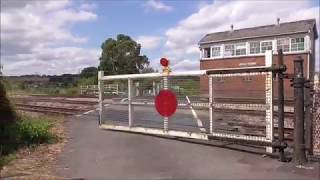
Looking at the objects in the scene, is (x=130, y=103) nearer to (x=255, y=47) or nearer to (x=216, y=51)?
(x=255, y=47)

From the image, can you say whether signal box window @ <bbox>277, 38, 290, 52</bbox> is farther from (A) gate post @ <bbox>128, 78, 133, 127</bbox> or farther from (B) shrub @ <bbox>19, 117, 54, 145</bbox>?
(B) shrub @ <bbox>19, 117, 54, 145</bbox>

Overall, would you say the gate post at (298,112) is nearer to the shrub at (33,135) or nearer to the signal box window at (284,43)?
the shrub at (33,135)

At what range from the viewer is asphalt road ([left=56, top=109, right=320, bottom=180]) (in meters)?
7.77

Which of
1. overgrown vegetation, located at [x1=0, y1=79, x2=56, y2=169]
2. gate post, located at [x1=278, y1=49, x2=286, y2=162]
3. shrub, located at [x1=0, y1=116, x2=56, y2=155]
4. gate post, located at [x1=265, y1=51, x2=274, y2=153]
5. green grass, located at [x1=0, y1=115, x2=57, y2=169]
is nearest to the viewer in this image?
gate post, located at [x1=278, y1=49, x2=286, y2=162]

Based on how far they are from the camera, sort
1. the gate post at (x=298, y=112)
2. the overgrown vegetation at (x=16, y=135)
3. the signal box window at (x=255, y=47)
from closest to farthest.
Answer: the gate post at (x=298, y=112), the overgrown vegetation at (x=16, y=135), the signal box window at (x=255, y=47)

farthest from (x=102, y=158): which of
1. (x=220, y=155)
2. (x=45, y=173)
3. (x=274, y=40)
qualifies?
(x=274, y=40)

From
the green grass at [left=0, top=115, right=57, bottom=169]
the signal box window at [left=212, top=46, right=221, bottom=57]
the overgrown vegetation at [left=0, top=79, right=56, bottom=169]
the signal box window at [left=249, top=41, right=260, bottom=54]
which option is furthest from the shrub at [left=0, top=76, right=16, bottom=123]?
the signal box window at [left=212, top=46, right=221, bottom=57]

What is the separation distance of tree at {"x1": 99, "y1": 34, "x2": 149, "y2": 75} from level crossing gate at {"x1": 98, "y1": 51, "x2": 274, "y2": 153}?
59093mm

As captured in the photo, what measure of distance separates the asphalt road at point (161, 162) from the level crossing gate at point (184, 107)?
44cm

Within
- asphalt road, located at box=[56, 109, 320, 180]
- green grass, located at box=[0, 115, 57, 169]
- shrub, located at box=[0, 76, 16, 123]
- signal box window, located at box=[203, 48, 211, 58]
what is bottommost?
asphalt road, located at box=[56, 109, 320, 180]

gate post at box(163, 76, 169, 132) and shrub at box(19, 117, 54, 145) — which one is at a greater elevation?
Result: gate post at box(163, 76, 169, 132)

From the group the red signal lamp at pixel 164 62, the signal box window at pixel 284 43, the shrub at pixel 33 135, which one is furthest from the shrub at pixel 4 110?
the signal box window at pixel 284 43

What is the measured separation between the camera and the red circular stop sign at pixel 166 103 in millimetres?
11484

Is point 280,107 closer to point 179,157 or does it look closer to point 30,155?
point 179,157
